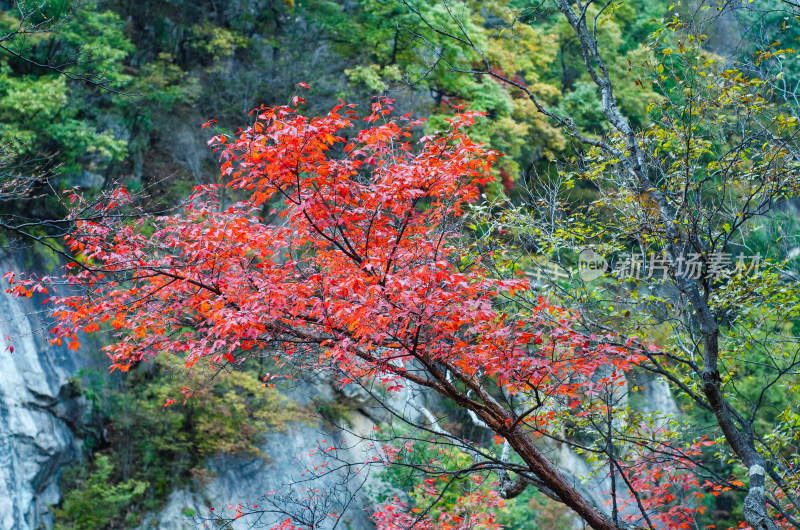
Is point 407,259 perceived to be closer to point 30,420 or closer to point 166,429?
point 166,429

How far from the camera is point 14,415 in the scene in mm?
8633

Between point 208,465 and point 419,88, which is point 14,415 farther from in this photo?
point 419,88

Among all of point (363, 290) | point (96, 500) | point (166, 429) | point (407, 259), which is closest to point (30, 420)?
point (96, 500)

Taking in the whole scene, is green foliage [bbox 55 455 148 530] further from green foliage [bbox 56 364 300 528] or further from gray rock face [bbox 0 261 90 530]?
gray rock face [bbox 0 261 90 530]

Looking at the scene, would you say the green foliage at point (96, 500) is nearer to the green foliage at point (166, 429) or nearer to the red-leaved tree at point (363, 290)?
the green foliage at point (166, 429)

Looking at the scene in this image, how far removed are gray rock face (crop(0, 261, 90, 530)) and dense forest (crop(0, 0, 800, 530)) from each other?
0.13 metres

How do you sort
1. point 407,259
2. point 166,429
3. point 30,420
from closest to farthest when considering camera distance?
point 407,259, point 30,420, point 166,429

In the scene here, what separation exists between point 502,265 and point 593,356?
164 centimetres

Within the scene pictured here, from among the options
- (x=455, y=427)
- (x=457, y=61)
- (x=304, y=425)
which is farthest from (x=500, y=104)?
(x=304, y=425)

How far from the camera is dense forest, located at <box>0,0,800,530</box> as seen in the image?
13.1ft

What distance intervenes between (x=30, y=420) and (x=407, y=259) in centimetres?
Result: 783

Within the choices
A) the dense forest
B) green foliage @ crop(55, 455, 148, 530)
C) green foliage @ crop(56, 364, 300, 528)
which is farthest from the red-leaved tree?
green foliage @ crop(55, 455, 148, 530)

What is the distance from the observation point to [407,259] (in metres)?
3.92

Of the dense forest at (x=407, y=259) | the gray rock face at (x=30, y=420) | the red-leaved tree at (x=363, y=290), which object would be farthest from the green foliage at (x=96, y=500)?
the red-leaved tree at (x=363, y=290)
